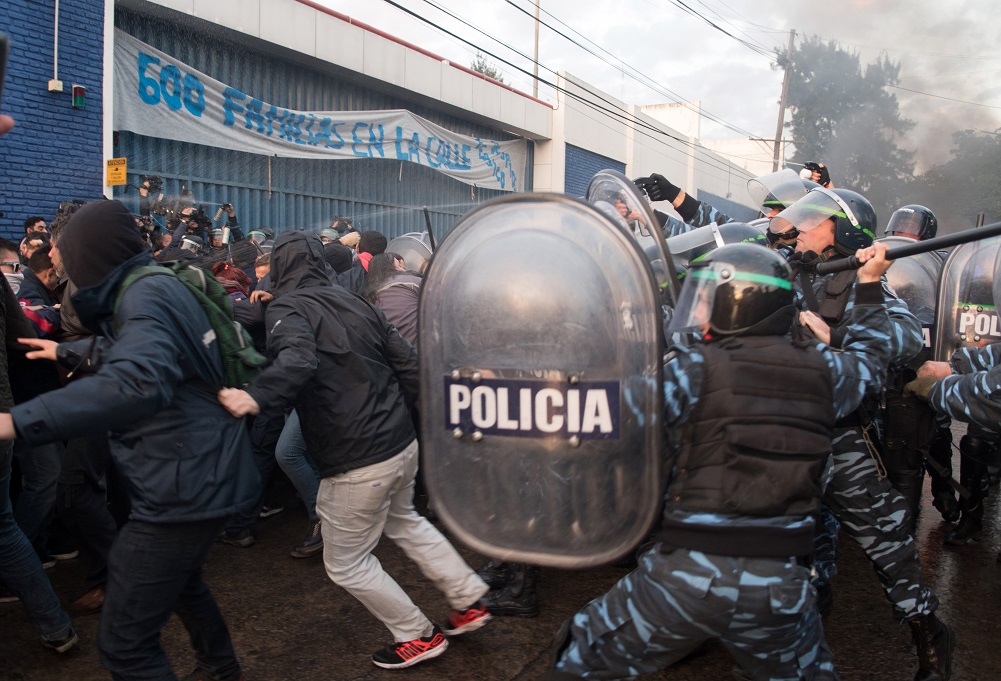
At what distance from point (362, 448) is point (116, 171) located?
238 inches

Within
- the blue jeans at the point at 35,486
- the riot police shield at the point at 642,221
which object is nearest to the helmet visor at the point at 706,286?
the riot police shield at the point at 642,221

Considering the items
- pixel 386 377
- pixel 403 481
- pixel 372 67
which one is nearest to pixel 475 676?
pixel 403 481

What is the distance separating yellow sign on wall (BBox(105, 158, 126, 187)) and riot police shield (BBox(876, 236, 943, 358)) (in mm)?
6772

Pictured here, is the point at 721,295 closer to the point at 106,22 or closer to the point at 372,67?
the point at 106,22

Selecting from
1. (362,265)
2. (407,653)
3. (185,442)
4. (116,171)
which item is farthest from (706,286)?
(116,171)

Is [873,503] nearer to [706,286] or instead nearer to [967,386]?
[967,386]

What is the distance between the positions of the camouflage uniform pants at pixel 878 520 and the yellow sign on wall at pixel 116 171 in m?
7.12

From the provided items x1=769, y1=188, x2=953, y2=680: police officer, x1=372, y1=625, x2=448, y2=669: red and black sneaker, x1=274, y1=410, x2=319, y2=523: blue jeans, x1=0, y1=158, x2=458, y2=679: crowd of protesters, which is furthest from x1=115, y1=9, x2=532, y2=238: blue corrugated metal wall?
x1=769, y1=188, x2=953, y2=680: police officer

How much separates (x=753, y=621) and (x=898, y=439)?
7.44 ft

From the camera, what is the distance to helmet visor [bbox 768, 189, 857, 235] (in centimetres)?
330

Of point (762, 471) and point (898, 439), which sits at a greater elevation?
point (762, 471)

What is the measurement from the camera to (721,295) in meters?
2.13

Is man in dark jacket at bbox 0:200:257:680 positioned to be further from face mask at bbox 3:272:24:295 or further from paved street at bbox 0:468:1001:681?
face mask at bbox 3:272:24:295

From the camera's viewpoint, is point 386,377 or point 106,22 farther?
point 106,22
